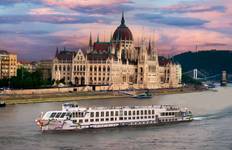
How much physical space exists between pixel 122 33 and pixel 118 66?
45.1 ft

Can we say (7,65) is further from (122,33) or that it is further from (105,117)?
(105,117)

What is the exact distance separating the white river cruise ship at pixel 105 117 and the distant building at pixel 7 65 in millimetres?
52631

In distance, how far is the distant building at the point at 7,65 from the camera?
89.8 metres

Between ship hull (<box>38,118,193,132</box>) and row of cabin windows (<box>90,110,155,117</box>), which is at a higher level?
row of cabin windows (<box>90,110,155,117</box>)

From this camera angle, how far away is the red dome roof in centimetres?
10562

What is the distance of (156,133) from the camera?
112ft

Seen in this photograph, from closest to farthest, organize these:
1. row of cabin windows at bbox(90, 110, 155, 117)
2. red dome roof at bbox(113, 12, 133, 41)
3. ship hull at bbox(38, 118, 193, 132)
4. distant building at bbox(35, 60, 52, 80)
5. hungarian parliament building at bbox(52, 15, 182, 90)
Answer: ship hull at bbox(38, 118, 193, 132) < row of cabin windows at bbox(90, 110, 155, 117) < hungarian parliament building at bbox(52, 15, 182, 90) < red dome roof at bbox(113, 12, 133, 41) < distant building at bbox(35, 60, 52, 80)

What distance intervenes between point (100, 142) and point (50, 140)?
8.16 ft

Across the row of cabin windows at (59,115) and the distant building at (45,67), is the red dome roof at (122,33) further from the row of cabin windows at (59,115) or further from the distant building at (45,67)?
the row of cabin windows at (59,115)

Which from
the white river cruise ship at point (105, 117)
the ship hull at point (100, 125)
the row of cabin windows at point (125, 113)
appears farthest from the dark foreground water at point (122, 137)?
the row of cabin windows at point (125, 113)

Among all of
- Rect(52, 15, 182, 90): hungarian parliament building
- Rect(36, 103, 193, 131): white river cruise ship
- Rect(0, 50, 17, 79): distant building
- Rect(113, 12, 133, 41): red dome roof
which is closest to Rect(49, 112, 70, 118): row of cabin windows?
Rect(36, 103, 193, 131): white river cruise ship

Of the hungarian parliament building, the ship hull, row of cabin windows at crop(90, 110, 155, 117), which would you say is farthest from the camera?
the hungarian parliament building

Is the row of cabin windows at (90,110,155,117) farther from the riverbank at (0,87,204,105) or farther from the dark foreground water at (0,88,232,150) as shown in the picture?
the riverbank at (0,87,204,105)

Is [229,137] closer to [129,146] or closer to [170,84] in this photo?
[129,146]
